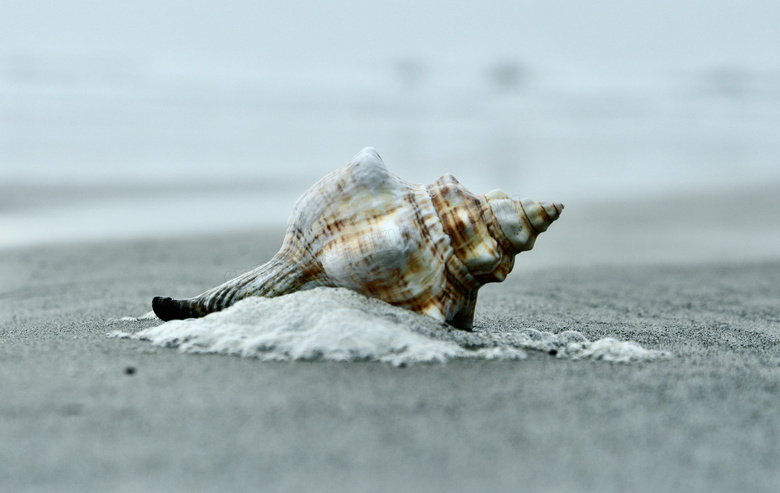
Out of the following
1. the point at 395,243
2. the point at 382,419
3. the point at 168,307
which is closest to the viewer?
the point at 382,419

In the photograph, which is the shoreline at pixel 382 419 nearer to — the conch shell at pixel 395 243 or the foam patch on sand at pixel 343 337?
the foam patch on sand at pixel 343 337

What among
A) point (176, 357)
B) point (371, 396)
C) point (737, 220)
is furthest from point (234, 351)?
point (737, 220)

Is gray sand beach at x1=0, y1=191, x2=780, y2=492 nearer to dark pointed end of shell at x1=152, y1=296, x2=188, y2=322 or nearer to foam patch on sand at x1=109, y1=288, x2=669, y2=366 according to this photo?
foam patch on sand at x1=109, y1=288, x2=669, y2=366

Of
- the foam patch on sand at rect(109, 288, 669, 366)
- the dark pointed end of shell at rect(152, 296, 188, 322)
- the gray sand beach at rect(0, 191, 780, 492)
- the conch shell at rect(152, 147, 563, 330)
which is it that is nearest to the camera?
the gray sand beach at rect(0, 191, 780, 492)

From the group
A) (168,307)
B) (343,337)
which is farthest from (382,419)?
(168,307)

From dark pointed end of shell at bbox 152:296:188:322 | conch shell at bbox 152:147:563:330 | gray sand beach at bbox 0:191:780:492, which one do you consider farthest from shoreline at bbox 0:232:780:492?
conch shell at bbox 152:147:563:330

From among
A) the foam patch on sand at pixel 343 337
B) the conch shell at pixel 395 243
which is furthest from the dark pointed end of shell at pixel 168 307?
the foam patch on sand at pixel 343 337

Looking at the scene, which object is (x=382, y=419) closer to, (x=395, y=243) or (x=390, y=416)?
(x=390, y=416)
